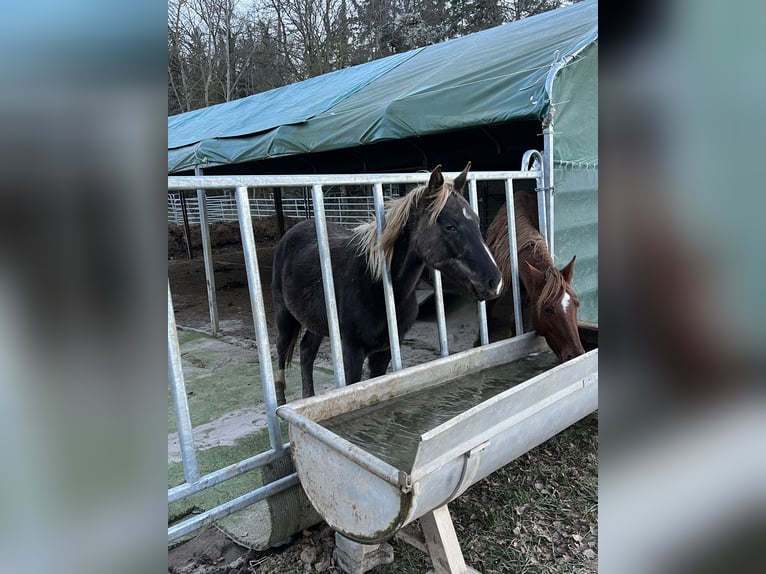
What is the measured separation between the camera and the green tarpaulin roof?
334 cm

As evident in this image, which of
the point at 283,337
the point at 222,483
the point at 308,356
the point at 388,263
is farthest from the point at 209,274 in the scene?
the point at 388,263

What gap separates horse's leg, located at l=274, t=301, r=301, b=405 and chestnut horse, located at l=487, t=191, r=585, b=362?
61.4 inches

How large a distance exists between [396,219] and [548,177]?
4.30 feet

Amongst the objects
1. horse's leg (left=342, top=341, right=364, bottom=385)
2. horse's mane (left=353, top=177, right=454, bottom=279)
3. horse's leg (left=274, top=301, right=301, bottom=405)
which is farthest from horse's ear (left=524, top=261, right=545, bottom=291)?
horse's leg (left=274, top=301, right=301, bottom=405)

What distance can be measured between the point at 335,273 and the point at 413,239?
62cm

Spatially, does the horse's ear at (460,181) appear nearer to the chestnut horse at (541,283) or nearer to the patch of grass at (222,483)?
the chestnut horse at (541,283)

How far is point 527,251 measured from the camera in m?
3.12

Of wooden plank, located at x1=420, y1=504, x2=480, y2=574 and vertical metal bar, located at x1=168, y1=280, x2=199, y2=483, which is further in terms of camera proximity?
wooden plank, located at x1=420, y1=504, x2=480, y2=574

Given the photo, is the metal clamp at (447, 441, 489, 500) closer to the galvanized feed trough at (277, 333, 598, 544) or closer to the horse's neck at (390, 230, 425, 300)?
the galvanized feed trough at (277, 333, 598, 544)

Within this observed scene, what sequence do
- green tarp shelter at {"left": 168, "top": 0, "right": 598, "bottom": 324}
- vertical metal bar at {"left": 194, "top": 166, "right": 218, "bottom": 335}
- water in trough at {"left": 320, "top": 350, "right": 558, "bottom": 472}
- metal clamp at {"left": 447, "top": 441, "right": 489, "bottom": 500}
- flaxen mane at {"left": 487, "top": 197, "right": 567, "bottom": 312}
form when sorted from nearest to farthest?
metal clamp at {"left": 447, "top": 441, "right": 489, "bottom": 500}, water in trough at {"left": 320, "top": 350, "right": 558, "bottom": 472}, flaxen mane at {"left": 487, "top": 197, "right": 567, "bottom": 312}, green tarp shelter at {"left": 168, "top": 0, "right": 598, "bottom": 324}, vertical metal bar at {"left": 194, "top": 166, "right": 218, "bottom": 335}
